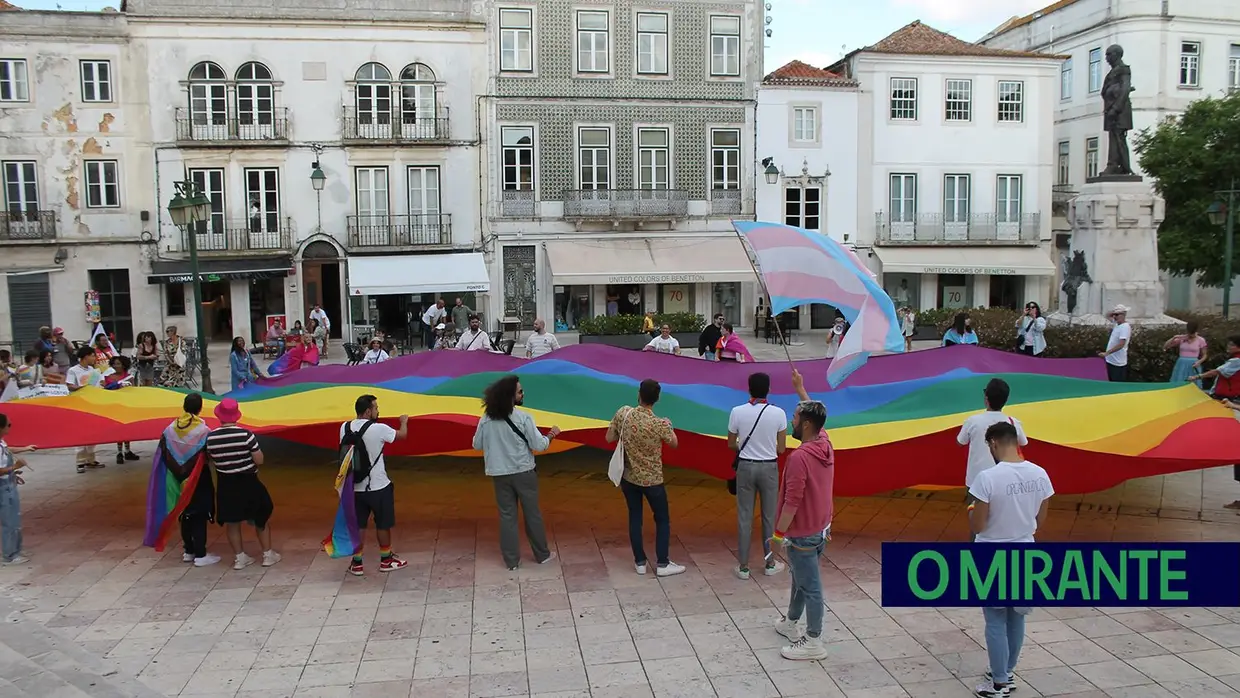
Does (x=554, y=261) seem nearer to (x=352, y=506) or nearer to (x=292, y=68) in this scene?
(x=292, y=68)

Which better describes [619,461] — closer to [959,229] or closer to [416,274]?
[416,274]

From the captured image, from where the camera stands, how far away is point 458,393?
33.4 ft

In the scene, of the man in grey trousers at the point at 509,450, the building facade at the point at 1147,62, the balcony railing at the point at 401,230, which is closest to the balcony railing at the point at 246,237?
the balcony railing at the point at 401,230

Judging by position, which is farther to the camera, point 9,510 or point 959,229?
point 959,229

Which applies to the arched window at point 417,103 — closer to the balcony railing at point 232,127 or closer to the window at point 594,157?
the balcony railing at point 232,127

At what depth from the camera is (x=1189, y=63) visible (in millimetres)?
34062

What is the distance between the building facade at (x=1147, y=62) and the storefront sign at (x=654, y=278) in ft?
50.3

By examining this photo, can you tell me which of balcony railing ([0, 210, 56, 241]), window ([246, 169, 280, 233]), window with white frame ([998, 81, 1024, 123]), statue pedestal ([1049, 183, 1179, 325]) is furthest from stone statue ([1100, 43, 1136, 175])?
balcony railing ([0, 210, 56, 241])

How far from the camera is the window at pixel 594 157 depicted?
1152 inches

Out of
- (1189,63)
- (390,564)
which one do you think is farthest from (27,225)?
(1189,63)

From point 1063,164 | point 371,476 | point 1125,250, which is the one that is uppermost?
point 1063,164

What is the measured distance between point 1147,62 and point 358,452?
3411cm

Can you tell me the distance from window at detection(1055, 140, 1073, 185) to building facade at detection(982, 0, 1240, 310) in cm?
6

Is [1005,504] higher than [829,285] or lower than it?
lower
